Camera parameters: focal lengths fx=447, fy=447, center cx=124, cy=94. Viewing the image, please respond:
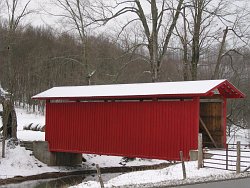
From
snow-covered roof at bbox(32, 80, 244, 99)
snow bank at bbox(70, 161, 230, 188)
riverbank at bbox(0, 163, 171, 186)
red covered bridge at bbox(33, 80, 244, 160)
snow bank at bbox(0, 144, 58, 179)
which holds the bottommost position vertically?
riverbank at bbox(0, 163, 171, 186)

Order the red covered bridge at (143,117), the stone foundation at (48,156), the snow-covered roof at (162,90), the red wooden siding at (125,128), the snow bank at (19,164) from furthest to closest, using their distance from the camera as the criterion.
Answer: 1. the stone foundation at (48,156)
2. the snow bank at (19,164)
3. the red wooden siding at (125,128)
4. the red covered bridge at (143,117)
5. the snow-covered roof at (162,90)

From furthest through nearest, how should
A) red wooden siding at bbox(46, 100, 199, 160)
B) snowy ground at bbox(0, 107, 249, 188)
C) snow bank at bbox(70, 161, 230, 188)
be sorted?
red wooden siding at bbox(46, 100, 199, 160) < snowy ground at bbox(0, 107, 249, 188) < snow bank at bbox(70, 161, 230, 188)

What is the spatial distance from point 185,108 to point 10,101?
518 inches

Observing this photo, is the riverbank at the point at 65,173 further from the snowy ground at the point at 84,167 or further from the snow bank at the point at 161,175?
the snow bank at the point at 161,175

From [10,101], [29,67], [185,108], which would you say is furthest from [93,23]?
[29,67]

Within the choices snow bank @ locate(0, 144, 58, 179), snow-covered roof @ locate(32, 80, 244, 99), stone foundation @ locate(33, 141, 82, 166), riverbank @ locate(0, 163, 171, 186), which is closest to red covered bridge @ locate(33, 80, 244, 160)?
snow-covered roof @ locate(32, 80, 244, 99)

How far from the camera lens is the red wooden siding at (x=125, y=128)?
1812 centimetres

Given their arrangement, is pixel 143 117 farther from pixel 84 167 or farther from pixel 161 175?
pixel 84 167

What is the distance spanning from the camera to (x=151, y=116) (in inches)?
760

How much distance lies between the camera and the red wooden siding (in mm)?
18125

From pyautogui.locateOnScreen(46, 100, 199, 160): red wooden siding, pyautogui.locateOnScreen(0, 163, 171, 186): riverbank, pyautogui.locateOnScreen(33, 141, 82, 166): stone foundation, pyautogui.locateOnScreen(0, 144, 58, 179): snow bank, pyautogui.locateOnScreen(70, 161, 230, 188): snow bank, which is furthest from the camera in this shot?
pyautogui.locateOnScreen(33, 141, 82, 166): stone foundation

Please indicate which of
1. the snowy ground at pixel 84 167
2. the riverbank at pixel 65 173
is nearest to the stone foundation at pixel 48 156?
the snowy ground at pixel 84 167

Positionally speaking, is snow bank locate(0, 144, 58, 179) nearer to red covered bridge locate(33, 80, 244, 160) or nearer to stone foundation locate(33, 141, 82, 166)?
stone foundation locate(33, 141, 82, 166)

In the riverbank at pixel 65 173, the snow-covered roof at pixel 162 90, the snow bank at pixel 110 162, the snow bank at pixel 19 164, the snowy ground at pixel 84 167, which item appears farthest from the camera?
the snow bank at pixel 110 162
